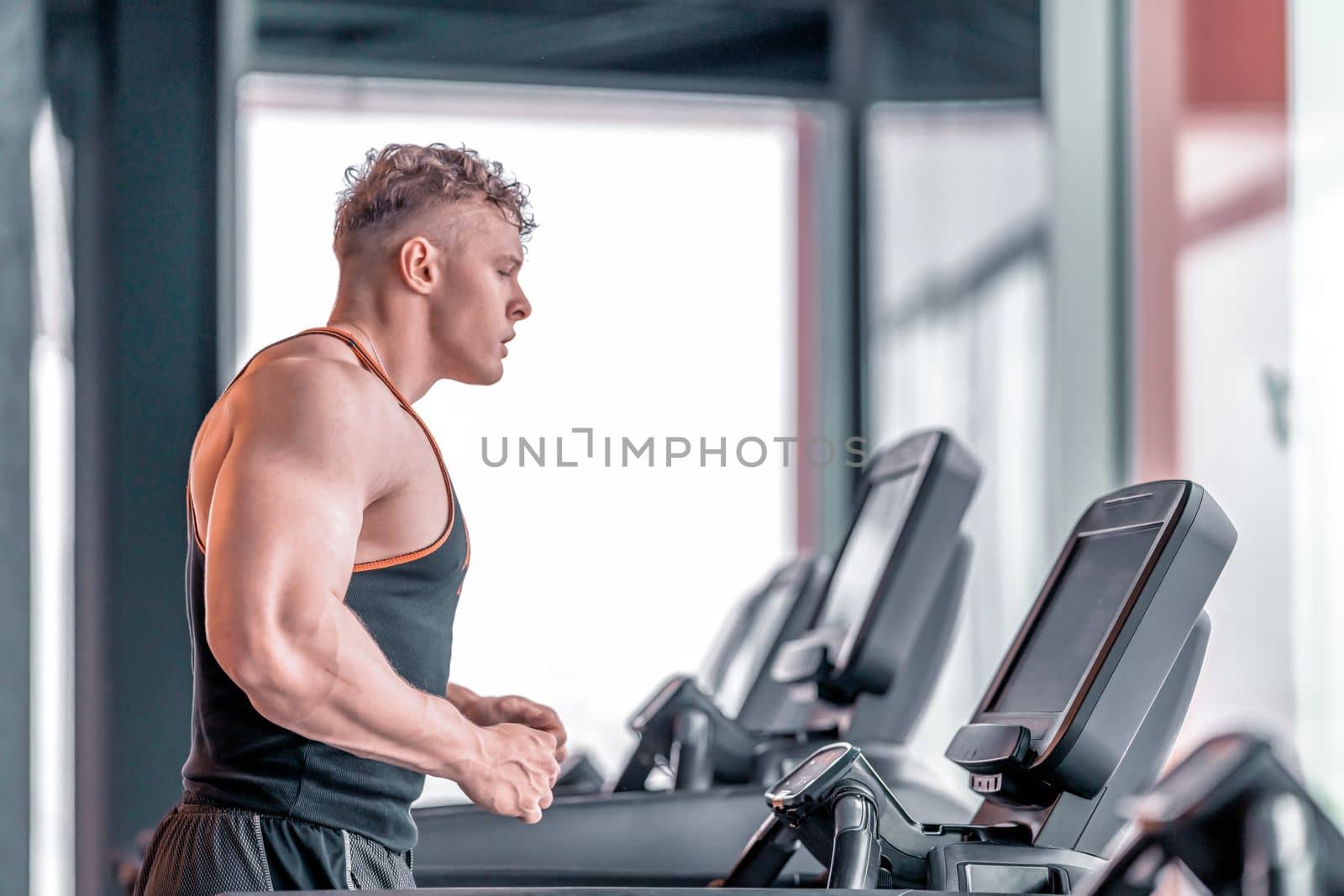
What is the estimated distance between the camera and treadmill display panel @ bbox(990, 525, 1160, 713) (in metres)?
1.59

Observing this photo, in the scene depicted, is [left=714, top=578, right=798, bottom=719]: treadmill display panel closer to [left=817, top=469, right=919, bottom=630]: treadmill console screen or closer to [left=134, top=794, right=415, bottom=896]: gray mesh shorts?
[left=817, top=469, right=919, bottom=630]: treadmill console screen

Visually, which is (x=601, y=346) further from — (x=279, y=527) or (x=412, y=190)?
(x=279, y=527)

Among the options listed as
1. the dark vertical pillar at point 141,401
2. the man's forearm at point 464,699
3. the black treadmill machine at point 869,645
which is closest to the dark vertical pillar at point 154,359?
the dark vertical pillar at point 141,401

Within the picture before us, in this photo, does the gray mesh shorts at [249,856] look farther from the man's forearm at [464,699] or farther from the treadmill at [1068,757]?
the treadmill at [1068,757]

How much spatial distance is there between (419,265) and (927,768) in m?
1.37

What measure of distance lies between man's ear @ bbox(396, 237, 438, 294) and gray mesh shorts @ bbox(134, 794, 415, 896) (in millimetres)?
529

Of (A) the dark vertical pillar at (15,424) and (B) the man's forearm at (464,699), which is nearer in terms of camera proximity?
(B) the man's forearm at (464,699)

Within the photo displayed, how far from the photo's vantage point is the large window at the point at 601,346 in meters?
3.88

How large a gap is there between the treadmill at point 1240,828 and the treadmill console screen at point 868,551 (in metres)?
1.32

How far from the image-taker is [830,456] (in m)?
4.75

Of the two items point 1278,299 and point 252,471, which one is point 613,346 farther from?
point 252,471

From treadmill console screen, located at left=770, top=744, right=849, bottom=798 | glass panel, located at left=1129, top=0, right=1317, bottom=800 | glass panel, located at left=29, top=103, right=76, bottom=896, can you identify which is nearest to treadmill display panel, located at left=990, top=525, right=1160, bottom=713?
treadmill console screen, located at left=770, top=744, right=849, bottom=798

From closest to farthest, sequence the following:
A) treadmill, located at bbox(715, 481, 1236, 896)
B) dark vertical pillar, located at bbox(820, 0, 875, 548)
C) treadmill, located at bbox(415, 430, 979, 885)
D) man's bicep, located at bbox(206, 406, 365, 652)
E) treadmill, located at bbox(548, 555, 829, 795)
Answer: man's bicep, located at bbox(206, 406, 365, 652)
treadmill, located at bbox(715, 481, 1236, 896)
treadmill, located at bbox(415, 430, 979, 885)
treadmill, located at bbox(548, 555, 829, 795)
dark vertical pillar, located at bbox(820, 0, 875, 548)

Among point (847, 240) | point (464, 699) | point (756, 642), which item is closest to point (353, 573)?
point (464, 699)
